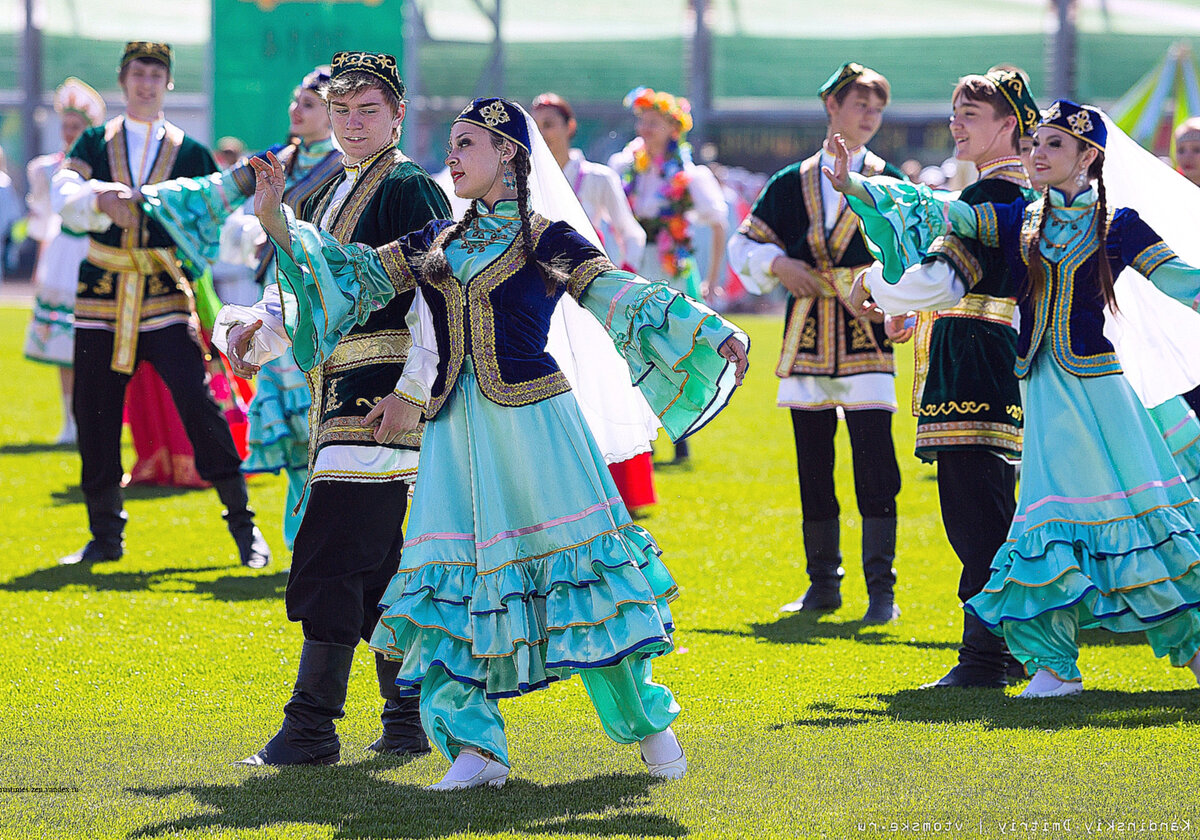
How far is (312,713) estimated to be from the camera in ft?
13.8

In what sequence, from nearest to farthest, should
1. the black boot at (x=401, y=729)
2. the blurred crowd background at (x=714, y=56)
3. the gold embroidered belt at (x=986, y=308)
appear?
the black boot at (x=401, y=729), the gold embroidered belt at (x=986, y=308), the blurred crowd background at (x=714, y=56)

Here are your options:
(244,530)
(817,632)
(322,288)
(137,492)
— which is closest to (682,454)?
(137,492)

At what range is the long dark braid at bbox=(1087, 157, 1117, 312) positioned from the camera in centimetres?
486

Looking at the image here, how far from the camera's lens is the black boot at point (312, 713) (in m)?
4.19

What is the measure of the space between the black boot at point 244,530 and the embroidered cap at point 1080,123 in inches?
156

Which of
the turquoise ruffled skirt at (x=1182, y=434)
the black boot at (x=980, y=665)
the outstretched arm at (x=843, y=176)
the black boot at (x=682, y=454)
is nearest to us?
the outstretched arm at (x=843, y=176)

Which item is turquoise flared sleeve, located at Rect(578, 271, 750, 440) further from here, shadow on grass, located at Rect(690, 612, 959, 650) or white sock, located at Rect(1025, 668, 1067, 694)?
shadow on grass, located at Rect(690, 612, 959, 650)

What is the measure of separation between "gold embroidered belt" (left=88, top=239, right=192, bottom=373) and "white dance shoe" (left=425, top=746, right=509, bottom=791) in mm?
3621

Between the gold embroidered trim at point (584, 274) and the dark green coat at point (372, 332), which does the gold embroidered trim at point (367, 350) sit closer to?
the dark green coat at point (372, 332)

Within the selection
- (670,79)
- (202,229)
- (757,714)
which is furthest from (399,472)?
(670,79)

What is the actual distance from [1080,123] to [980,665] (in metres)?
1.72

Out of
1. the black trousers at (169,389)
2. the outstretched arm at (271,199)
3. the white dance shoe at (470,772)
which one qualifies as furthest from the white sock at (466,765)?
the black trousers at (169,389)

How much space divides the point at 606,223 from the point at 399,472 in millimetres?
4937

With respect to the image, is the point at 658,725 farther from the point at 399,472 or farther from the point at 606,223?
the point at 606,223
